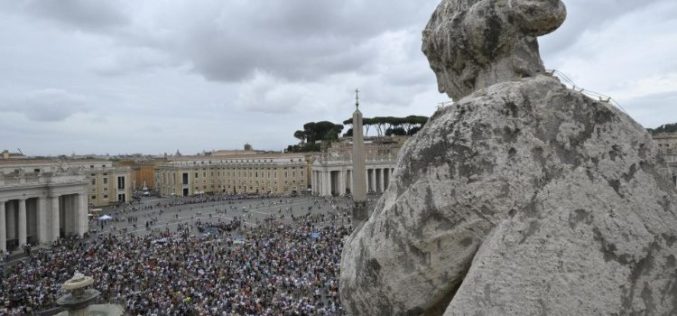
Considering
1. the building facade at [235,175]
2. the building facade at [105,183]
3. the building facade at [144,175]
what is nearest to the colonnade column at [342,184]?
the building facade at [235,175]

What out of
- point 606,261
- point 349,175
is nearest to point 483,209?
point 606,261

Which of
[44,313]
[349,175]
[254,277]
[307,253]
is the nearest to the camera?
[44,313]

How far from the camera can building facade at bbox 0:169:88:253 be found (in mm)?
29406

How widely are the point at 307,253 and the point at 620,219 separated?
21.5 m

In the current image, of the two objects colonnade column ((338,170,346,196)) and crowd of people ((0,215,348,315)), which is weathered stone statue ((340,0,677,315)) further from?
colonnade column ((338,170,346,196))

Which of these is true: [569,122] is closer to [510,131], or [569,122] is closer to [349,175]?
[510,131]

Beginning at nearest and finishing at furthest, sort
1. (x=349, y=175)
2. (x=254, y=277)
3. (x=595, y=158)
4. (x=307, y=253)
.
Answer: (x=595, y=158) → (x=254, y=277) → (x=307, y=253) → (x=349, y=175)

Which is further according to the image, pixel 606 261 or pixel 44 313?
pixel 44 313

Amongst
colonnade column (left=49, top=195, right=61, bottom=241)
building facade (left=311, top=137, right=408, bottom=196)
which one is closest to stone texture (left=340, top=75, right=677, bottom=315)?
colonnade column (left=49, top=195, right=61, bottom=241)

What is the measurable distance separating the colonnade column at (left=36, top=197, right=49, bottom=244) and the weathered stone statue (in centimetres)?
3592

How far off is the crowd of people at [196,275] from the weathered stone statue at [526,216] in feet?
42.7

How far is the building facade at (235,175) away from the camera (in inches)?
2849

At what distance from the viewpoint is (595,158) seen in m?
1.71

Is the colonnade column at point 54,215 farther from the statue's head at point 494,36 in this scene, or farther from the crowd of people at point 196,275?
the statue's head at point 494,36
